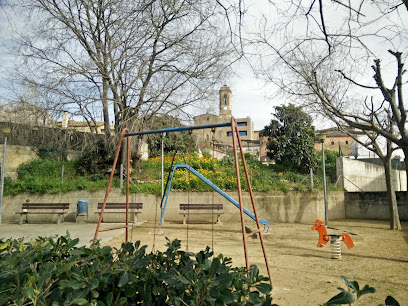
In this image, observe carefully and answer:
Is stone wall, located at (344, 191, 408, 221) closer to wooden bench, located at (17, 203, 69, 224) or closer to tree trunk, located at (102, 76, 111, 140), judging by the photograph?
tree trunk, located at (102, 76, 111, 140)

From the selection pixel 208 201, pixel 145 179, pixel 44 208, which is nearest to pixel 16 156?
pixel 44 208

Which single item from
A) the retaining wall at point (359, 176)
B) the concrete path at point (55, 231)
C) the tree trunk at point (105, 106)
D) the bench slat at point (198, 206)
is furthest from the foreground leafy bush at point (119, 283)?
the retaining wall at point (359, 176)

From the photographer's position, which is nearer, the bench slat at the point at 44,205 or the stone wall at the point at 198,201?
the bench slat at the point at 44,205

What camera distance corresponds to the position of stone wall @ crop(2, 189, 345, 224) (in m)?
12.5

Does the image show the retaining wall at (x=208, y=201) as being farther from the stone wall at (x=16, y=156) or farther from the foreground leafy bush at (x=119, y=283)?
the foreground leafy bush at (x=119, y=283)

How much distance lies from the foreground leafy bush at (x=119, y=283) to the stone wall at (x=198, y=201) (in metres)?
10.6

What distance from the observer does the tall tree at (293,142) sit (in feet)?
55.2

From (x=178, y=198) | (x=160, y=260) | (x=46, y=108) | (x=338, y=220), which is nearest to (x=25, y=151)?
(x=46, y=108)

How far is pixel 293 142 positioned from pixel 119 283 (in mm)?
16488

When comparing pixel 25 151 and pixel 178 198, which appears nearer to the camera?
pixel 178 198

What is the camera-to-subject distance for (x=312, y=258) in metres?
6.62

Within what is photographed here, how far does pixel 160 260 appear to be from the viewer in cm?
221

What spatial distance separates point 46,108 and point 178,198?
601 cm

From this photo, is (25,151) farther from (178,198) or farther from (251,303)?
(251,303)
